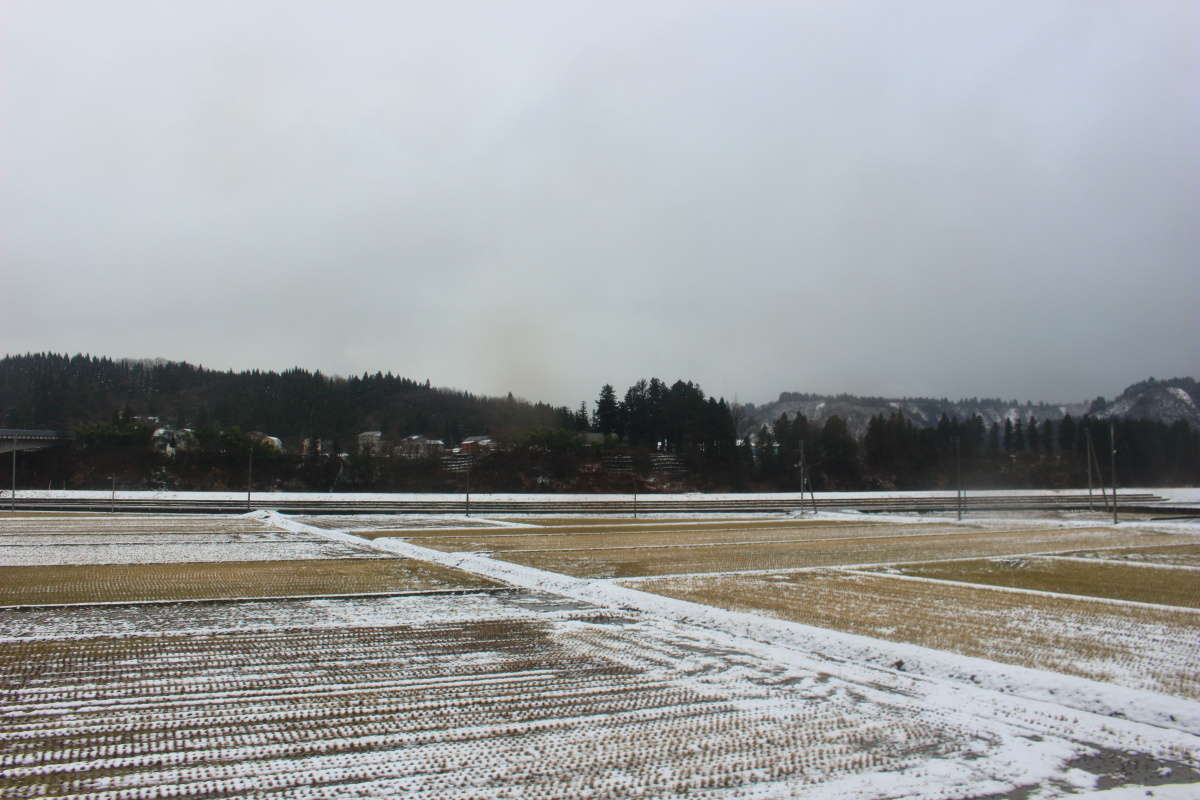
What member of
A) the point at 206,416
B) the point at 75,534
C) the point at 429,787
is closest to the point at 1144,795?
the point at 429,787

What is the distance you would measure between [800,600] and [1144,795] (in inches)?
314

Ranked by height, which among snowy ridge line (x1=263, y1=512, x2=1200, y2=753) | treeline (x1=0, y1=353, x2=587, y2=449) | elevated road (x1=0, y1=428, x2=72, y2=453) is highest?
treeline (x1=0, y1=353, x2=587, y2=449)

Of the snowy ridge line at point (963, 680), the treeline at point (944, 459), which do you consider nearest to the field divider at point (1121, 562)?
the snowy ridge line at point (963, 680)

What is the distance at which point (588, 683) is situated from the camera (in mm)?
7777

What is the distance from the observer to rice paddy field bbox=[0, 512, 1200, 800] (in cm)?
530

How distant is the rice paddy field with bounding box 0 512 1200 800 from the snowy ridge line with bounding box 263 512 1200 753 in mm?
40

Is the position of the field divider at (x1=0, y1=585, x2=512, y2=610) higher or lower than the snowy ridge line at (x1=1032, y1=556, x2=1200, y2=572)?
higher

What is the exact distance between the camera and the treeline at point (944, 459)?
327ft

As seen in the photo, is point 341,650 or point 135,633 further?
point 135,633

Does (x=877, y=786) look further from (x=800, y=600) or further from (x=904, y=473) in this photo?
(x=904, y=473)

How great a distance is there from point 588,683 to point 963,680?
371 cm

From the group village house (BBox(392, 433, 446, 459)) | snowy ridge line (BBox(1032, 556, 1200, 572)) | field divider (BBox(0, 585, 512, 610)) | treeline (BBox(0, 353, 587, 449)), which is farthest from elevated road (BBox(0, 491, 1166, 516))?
treeline (BBox(0, 353, 587, 449))

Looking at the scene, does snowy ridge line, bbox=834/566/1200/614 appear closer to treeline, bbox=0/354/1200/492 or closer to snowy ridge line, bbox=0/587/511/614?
snowy ridge line, bbox=0/587/511/614

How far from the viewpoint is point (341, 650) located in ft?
30.3
